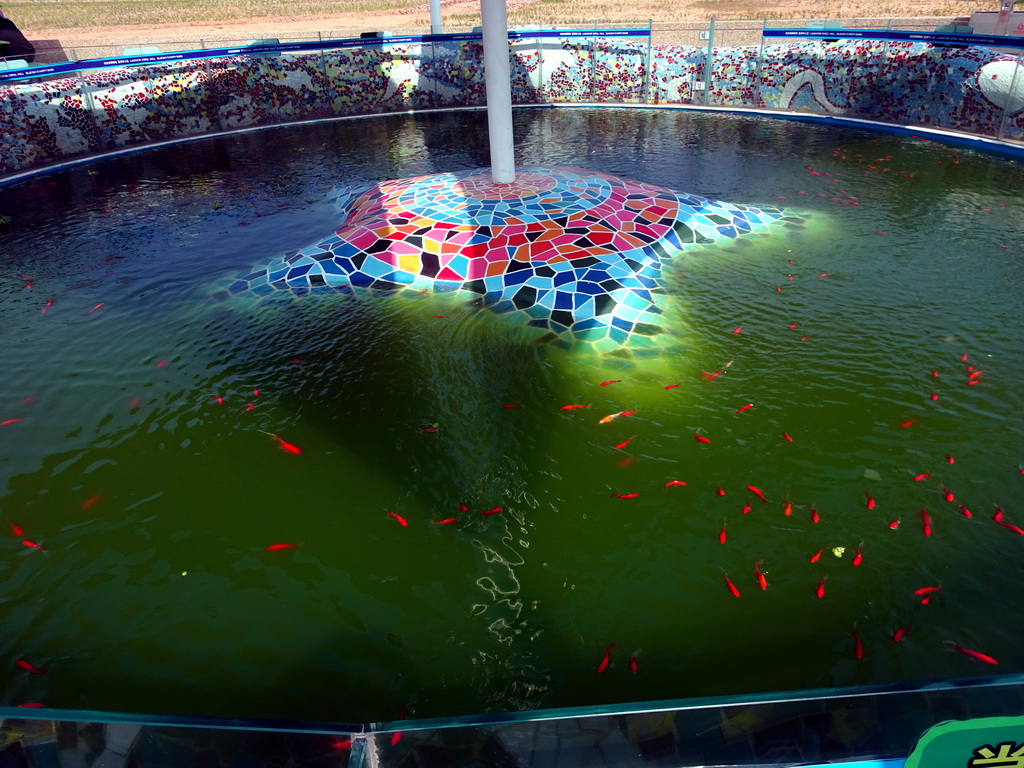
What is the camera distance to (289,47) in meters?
22.0

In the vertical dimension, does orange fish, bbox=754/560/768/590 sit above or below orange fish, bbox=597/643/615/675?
above

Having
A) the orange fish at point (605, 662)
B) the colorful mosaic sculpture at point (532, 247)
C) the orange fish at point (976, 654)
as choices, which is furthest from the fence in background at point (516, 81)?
the orange fish at point (605, 662)

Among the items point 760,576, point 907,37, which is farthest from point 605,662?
point 907,37

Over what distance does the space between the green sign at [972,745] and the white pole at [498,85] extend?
10.2 metres

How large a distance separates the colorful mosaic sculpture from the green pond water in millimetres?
534

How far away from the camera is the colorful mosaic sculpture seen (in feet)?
27.9

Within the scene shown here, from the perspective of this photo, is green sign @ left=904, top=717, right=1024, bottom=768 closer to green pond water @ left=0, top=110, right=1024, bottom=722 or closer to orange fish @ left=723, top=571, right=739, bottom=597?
green pond water @ left=0, top=110, right=1024, bottom=722

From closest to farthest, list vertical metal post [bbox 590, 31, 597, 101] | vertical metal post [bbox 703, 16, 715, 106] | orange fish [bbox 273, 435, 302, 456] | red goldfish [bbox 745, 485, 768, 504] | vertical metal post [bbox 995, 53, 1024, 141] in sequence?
red goldfish [bbox 745, 485, 768, 504] < orange fish [bbox 273, 435, 302, 456] < vertical metal post [bbox 995, 53, 1024, 141] < vertical metal post [bbox 703, 16, 715, 106] < vertical metal post [bbox 590, 31, 597, 101]

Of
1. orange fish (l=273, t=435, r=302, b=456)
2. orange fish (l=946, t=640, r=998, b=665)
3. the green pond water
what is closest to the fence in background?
the green pond water

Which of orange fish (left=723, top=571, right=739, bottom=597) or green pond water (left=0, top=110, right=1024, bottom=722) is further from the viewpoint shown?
orange fish (left=723, top=571, right=739, bottom=597)

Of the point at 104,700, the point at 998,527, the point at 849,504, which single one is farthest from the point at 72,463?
the point at 998,527

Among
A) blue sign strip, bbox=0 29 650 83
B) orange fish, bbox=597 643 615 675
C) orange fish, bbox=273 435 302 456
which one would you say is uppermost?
blue sign strip, bbox=0 29 650 83

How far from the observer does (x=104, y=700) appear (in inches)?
162

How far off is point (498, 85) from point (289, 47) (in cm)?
1523
